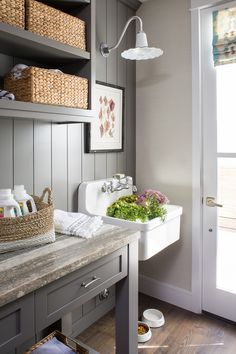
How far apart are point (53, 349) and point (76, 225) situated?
0.60 m

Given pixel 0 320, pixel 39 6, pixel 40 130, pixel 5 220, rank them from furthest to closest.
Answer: pixel 40 130 → pixel 39 6 → pixel 5 220 → pixel 0 320

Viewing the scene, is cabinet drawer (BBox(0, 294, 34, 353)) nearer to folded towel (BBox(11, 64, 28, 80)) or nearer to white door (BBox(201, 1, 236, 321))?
folded towel (BBox(11, 64, 28, 80))

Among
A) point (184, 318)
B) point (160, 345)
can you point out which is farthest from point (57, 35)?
point (184, 318)

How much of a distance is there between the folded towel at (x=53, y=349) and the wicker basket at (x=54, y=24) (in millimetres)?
1467

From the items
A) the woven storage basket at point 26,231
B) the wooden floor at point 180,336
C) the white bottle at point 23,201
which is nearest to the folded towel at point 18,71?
the white bottle at point 23,201

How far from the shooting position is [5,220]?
46.1 inches

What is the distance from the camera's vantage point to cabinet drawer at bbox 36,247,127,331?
1.04 m

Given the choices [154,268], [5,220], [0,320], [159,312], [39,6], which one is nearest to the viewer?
[0,320]

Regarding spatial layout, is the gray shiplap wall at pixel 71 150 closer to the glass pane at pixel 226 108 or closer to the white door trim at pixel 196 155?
the white door trim at pixel 196 155

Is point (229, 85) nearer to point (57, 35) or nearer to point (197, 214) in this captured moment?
point (197, 214)

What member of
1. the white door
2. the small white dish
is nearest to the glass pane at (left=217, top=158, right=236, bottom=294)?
the white door

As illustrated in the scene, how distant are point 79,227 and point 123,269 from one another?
0.94 feet

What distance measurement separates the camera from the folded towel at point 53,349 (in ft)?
4.63

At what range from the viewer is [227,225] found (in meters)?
2.10
